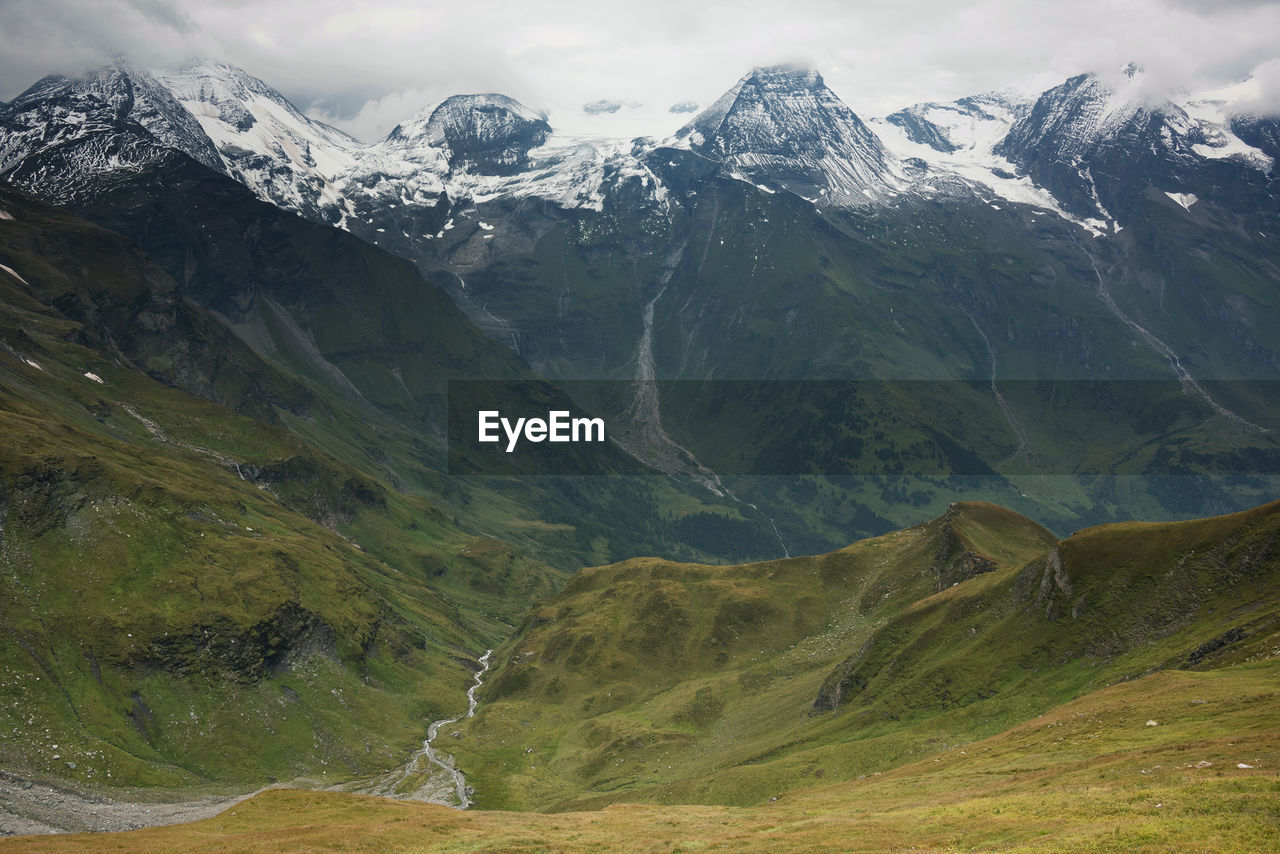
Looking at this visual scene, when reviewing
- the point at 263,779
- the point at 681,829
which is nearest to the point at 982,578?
the point at 681,829

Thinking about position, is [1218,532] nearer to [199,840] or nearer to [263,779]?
[199,840]

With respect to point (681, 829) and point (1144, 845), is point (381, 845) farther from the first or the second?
point (1144, 845)

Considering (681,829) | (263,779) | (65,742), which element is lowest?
(263,779)

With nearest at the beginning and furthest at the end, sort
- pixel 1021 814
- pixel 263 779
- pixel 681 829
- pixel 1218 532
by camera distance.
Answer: pixel 1021 814, pixel 681 829, pixel 1218 532, pixel 263 779

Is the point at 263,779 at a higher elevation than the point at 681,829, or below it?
below

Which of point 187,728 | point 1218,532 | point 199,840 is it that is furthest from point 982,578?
point 187,728

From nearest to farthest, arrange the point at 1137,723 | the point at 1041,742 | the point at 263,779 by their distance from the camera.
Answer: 1. the point at 1137,723
2. the point at 1041,742
3. the point at 263,779

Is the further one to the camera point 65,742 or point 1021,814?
point 65,742

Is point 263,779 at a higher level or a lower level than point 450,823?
lower

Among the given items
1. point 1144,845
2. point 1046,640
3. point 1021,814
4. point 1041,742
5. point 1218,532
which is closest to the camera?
point 1144,845
